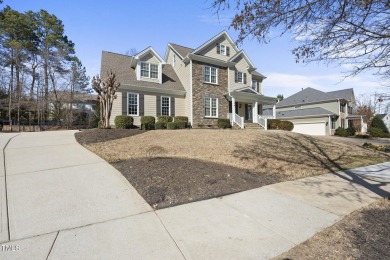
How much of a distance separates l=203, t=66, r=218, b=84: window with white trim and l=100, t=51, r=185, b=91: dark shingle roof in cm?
242

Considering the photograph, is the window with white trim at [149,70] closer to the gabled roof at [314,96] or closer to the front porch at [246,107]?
the front porch at [246,107]

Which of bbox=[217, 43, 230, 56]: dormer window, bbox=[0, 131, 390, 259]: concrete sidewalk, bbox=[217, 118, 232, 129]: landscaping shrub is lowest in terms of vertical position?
bbox=[0, 131, 390, 259]: concrete sidewalk

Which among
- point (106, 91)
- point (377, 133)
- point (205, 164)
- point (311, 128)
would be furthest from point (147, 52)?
point (377, 133)

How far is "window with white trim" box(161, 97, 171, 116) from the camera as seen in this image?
17438 millimetres

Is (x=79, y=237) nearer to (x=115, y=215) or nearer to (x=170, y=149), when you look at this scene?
(x=115, y=215)

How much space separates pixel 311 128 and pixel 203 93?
19.2 meters

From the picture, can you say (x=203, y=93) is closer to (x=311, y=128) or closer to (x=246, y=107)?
(x=246, y=107)

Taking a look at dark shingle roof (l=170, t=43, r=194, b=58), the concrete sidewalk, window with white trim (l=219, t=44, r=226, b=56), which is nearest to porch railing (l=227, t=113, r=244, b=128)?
window with white trim (l=219, t=44, r=226, b=56)

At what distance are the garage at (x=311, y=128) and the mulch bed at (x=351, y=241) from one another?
2831cm

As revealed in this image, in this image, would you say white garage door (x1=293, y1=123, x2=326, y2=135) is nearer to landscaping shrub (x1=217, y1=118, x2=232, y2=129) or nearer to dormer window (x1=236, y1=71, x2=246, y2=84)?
A: dormer window (x1=236, y1=71, x2=246, y2=84)

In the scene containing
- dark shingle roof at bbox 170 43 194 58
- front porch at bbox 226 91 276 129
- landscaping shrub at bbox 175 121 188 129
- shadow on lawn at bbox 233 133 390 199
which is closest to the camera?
shadow on lawn at bbox 233 133 390 199

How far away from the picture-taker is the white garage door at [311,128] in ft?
92.4

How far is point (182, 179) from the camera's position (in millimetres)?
4895

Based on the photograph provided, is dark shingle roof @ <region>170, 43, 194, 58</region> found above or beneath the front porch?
above
